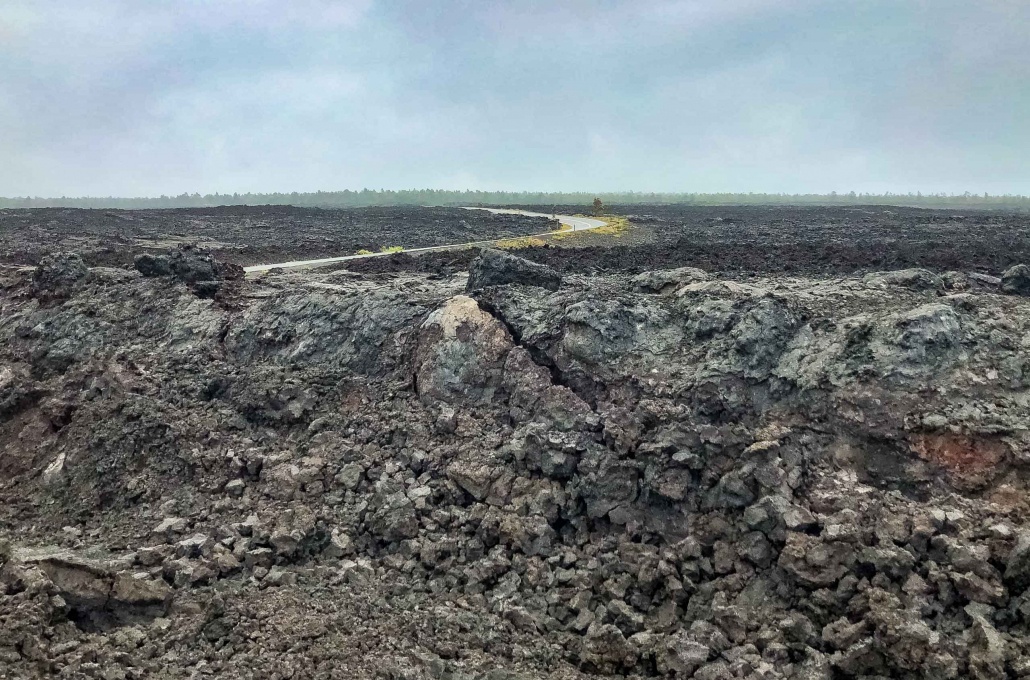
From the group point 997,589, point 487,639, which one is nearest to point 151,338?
point 487,639

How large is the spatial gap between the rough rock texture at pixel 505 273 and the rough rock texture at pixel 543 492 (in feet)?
1.36

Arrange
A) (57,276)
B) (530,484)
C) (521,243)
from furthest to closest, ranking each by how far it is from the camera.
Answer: (521,243)
(57,276)
(530,484)

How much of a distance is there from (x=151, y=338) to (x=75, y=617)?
22.1 ft

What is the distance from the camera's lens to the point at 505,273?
40.2 feet

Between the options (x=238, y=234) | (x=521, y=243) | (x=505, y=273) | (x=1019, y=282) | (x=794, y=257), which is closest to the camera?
(x=1019, y=282)

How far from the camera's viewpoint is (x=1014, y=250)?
2005cm

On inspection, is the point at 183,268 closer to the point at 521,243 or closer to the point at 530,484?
the point at 530,484

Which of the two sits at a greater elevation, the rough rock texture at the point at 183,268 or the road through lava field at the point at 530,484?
the rough rock texture at the point at 183,268

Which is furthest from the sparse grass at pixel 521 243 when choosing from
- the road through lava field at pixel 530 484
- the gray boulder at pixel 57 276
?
the gray boulder at pixel 57 276

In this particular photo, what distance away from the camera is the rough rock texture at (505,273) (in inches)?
481

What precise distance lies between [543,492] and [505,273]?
5.23 metres

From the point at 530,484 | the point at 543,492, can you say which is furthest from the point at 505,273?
the point at 543,492

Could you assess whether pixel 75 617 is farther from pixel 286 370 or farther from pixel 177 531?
pixel 286 370

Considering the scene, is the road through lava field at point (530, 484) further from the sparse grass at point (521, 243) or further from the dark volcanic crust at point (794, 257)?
the sparse grass at point (521, 243)
